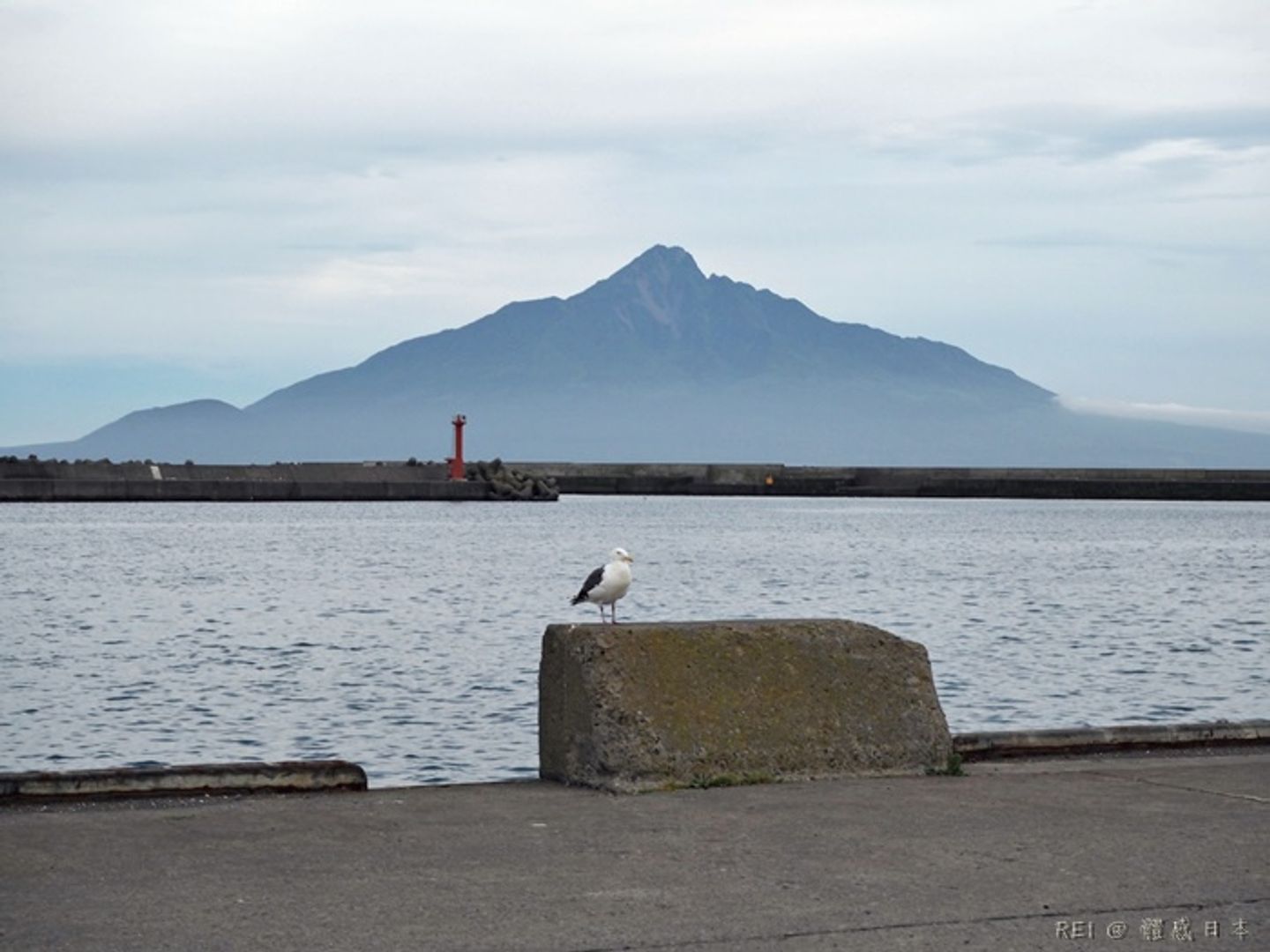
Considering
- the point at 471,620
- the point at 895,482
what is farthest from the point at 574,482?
the point at 471,620

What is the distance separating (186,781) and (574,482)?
4835 inches

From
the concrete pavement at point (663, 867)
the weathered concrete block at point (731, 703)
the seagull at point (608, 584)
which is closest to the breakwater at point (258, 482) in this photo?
the seagull at point (608, 584)

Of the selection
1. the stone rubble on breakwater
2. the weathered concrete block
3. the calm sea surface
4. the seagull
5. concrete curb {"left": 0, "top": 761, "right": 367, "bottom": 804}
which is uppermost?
the stone rubble on breakwater

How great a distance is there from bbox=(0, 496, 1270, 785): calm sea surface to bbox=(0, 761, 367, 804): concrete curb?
6.15 meters

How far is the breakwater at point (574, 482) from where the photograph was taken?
103188 mm

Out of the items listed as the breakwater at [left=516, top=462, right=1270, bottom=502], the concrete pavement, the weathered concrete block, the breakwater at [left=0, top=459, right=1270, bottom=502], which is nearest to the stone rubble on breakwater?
the breakwater at [left=0, top=459, right=1270, bottom=502]

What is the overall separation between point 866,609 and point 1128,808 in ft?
103

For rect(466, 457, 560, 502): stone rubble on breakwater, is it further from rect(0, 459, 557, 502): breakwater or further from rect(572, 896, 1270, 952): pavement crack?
rect(572, 896, 1270, 952): pavement crack

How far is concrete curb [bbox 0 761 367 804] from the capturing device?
8406 mm

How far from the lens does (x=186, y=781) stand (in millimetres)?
8594

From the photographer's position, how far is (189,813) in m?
8.05

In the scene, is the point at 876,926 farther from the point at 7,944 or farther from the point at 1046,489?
the point at 1046,489

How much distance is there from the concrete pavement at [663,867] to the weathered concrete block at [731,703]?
7.7 inches

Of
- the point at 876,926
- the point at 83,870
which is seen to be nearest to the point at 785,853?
the point at 876,926
